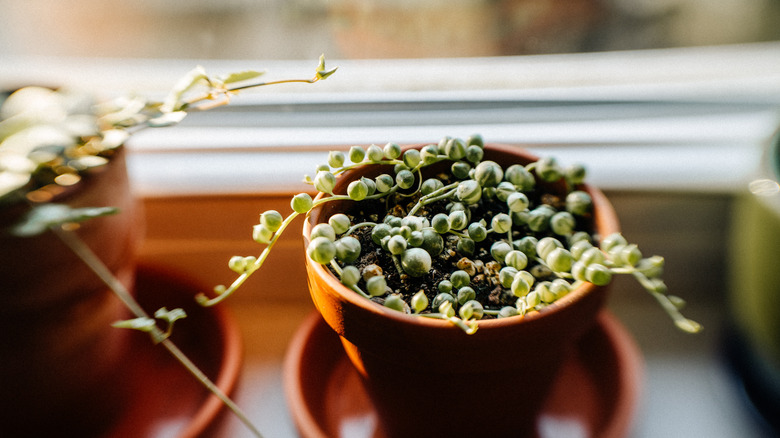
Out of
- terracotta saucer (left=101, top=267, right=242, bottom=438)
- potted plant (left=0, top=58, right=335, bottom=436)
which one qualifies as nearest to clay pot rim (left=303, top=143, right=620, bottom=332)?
potted plant (left=0, top=58, right=335, bottom=436)

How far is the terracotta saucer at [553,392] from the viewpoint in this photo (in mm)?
526

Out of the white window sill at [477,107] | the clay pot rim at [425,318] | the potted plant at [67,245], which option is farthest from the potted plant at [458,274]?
the white window sill at [477,107]

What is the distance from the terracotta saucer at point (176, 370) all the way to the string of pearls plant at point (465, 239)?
19 cm

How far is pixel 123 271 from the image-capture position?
506mm

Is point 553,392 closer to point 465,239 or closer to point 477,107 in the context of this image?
point 465,239

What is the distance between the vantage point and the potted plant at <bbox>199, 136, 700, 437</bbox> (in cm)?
37

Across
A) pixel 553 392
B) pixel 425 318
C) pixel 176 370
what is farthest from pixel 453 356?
pixel 176 370

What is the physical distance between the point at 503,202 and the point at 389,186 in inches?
4.5

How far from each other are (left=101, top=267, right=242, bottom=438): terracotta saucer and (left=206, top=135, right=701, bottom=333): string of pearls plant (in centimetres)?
19

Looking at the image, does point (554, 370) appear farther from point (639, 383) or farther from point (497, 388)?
point (639, 383)

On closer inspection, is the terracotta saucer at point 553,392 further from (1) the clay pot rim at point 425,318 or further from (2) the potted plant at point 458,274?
(1) the clay pot rim at point 425,318

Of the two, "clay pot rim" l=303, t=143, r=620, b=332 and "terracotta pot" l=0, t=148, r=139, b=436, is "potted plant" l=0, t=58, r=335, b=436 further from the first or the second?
"clay pot rim" l=303, t=143, r=620, b=332

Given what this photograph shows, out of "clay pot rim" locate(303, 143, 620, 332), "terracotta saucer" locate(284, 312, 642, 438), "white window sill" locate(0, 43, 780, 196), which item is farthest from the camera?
"white window sill" locate(0, 43, 780, 196)

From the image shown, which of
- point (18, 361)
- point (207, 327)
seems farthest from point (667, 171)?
point (18, 361)
